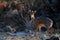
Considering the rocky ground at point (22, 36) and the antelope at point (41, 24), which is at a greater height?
the antelope at point (41, 24)

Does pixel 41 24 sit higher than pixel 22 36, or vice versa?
pixel 41 24

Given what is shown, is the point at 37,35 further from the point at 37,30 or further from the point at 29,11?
the point at 29,11

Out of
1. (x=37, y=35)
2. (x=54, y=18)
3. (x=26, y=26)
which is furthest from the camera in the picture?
(x=54, y=18)

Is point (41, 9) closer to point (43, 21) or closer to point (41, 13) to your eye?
point (41, 13)

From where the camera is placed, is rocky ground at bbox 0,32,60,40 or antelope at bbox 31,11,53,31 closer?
rocky ground at bbox 0,32,60,40

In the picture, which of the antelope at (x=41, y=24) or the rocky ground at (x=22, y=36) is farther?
the antelope at (x=41, y=24)

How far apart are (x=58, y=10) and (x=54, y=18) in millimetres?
1024

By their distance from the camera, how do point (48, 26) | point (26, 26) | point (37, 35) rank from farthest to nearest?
point (26, 26) < point (48, 26) < point (37, 35)

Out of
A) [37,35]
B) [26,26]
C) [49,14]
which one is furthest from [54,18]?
[37,35]

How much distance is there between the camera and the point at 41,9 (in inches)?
663

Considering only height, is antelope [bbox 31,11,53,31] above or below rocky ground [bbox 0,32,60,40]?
above

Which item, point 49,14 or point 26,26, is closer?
point 26,26

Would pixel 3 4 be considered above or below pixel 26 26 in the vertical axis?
above

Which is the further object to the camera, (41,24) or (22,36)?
(41,24)
